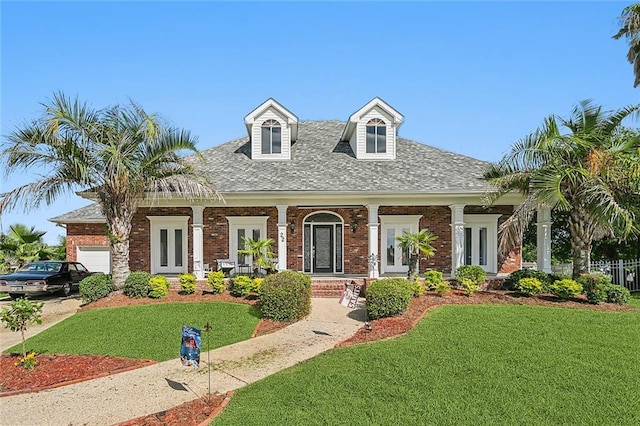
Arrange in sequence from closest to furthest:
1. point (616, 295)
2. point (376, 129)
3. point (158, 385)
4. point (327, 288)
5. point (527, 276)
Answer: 1. point (158, 385)
2. point (616, 295)
3. point (527, 276)
4. point (327, 288)
5. point (376, 129)

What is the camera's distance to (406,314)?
408 inches

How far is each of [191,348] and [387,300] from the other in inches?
207

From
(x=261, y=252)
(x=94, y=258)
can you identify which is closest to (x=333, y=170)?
(x=261, y=252)

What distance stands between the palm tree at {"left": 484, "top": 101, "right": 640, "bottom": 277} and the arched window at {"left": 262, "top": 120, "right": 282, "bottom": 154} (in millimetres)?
9315

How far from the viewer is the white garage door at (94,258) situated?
21531mm

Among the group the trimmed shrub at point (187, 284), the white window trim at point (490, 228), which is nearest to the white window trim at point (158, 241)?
the trimmed shrub at point (187, 284)

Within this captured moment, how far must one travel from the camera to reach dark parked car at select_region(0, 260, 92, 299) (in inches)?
578

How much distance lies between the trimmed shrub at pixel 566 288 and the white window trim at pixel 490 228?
189 inches

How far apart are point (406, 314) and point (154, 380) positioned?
19.4ft

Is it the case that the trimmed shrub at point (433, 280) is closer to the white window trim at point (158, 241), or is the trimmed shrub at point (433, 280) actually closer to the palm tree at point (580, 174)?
the palm tree at point (580, 174)

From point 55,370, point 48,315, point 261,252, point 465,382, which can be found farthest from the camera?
point 261,252

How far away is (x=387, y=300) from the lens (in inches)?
402

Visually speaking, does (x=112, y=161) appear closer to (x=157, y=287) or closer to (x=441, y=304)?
(x=157, y=287)

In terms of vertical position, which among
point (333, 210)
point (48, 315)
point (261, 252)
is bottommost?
point (48, 315)
